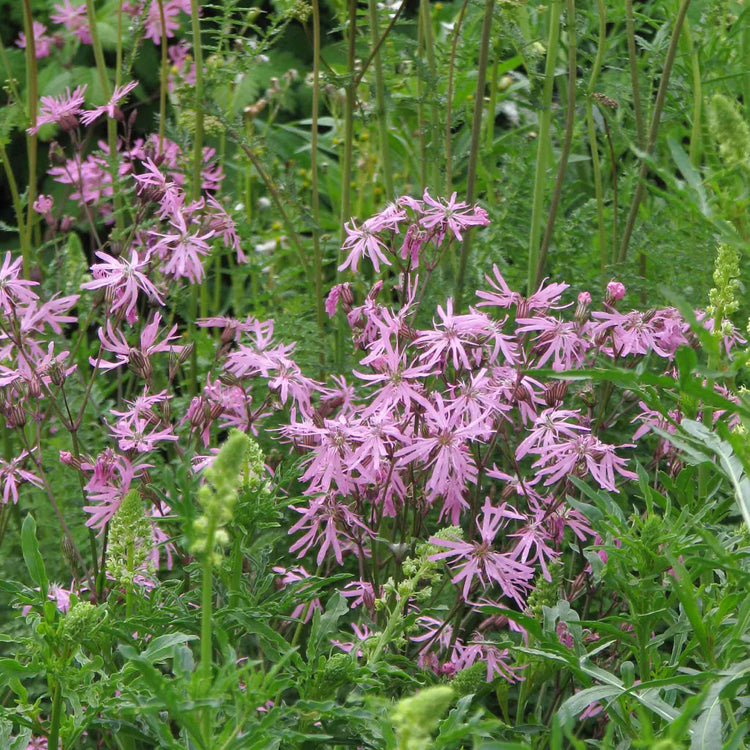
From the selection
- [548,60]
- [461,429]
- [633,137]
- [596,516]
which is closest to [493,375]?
[461,429]

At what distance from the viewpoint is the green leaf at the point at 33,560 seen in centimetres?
85

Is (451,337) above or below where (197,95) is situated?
below

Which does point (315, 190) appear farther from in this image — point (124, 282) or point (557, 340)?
point (557, 340)

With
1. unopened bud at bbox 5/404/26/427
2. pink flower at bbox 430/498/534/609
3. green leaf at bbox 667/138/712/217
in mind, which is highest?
green leaf at bbox 667/138/712/217

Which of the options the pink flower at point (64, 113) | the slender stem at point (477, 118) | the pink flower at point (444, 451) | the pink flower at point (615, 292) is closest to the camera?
the pink flower at point (444, 451)

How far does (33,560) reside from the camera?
87cm

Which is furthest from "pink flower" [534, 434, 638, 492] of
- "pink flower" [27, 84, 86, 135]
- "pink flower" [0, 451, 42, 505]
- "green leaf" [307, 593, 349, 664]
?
"pink flower" [27, 84, 86, 135]

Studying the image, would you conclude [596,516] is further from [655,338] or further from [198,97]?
[198,97]

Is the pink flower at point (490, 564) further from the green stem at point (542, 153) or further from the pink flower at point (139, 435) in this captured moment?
the green stem at point (542, 153)

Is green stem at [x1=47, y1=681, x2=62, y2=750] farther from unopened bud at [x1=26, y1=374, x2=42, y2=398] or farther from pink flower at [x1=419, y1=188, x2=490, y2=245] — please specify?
pink flower at [x1=419, y1=188, x2=490, y2=245]

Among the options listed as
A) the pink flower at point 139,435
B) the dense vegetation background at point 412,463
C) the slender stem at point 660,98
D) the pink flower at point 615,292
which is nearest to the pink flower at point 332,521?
the dense vegetation background at point 412,463

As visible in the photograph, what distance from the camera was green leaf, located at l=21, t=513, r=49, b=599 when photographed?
85 centimetres

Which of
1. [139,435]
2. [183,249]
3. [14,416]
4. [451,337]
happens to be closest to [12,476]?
[14,416]

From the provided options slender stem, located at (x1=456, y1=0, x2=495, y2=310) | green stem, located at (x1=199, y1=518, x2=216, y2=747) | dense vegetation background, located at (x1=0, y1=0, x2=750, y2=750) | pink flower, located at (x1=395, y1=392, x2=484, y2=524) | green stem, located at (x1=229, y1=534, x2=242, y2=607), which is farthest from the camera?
slender stem, located at (x1=456, y1=0, x2=495, y2=310)
